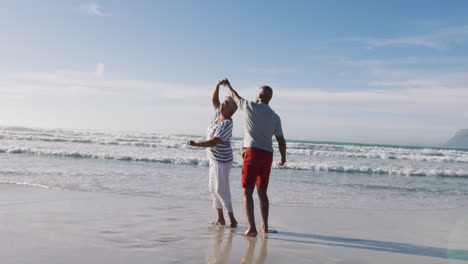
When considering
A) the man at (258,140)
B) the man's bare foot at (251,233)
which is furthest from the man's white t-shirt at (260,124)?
the man's bare foot at (251,233)

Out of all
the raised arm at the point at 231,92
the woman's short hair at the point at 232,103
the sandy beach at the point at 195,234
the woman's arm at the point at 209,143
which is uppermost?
the raised arm at the point at 231,92

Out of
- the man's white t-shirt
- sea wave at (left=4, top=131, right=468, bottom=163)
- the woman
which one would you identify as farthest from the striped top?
sea wave at (left=4, top=131, right=468, bottom=163)

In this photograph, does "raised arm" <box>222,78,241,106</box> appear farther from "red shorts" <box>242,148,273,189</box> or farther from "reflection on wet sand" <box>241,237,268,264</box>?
"reflection on wet sand" <box>241,237,268,264</box>

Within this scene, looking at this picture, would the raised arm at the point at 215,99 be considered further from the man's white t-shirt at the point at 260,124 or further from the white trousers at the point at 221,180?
the white trousers at the point at 221,180

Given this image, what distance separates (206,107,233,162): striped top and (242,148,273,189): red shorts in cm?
31

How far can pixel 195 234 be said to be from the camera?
462cm

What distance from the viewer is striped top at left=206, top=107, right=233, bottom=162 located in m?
4.63

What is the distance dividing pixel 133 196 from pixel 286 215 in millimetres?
3079

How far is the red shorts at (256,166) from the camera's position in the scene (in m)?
4.49

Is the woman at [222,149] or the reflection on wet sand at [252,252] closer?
the reflection on wet sand at [252,252]

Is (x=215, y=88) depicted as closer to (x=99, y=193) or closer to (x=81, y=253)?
(x=81, y=253)

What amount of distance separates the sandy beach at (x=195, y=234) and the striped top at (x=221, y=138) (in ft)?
3.22

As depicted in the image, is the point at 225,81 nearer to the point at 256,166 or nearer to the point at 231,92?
the point at 231,92

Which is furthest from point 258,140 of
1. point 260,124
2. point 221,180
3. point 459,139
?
point 459,139
